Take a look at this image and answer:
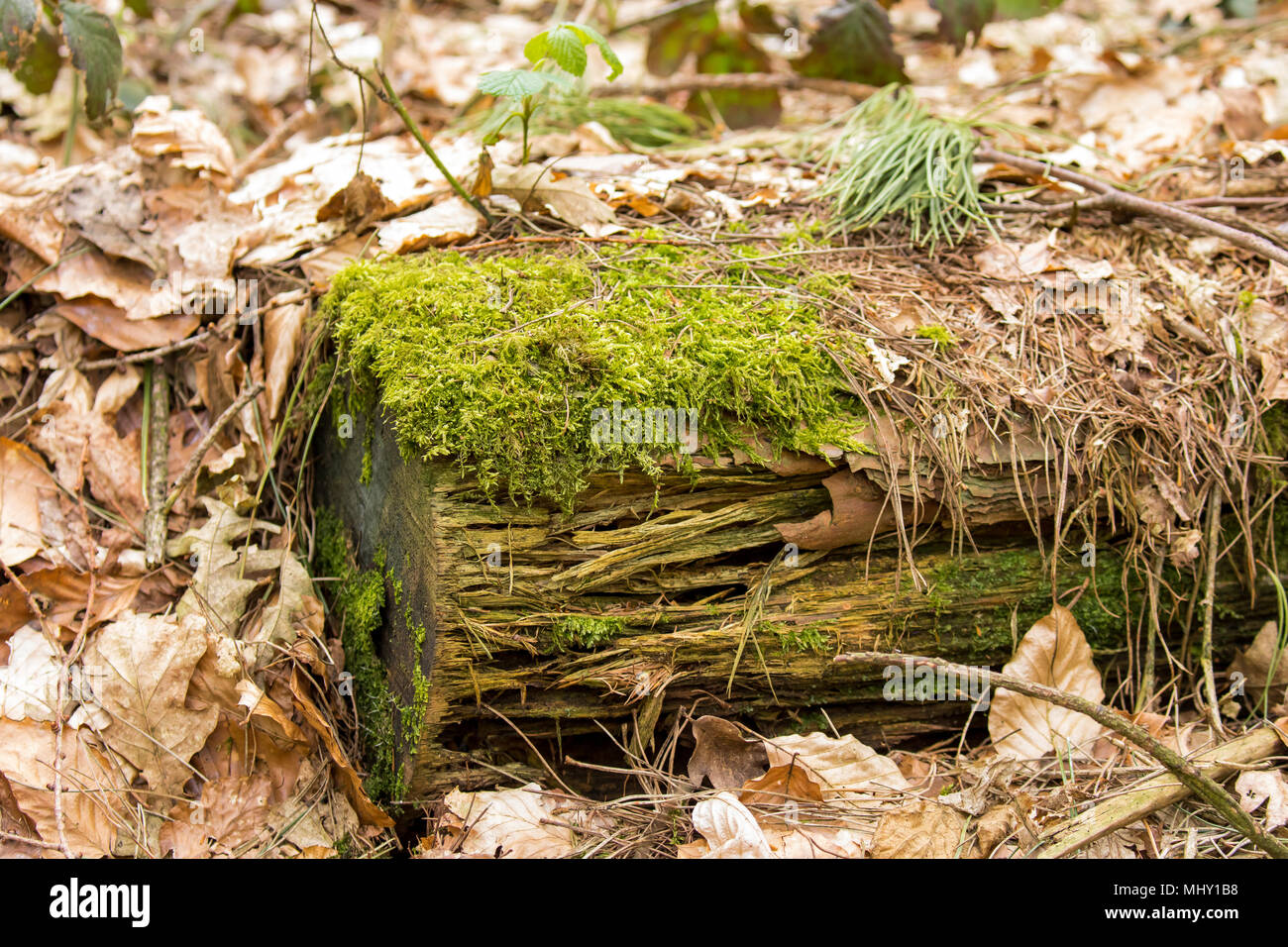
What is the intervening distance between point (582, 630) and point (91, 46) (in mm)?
2604

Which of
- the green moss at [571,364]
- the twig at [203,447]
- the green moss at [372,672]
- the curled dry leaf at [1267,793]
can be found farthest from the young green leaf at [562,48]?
the curled dry leaf at [1267,793]

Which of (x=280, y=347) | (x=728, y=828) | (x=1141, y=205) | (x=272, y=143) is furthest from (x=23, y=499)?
(x=1141, y=205)

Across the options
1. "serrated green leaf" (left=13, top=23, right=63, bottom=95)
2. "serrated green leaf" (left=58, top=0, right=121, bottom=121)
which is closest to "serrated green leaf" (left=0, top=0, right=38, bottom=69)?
"serrated green leaf" (left=58, top=0, right=121, bottom=121)

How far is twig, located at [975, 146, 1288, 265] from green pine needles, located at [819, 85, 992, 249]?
0.14 metres

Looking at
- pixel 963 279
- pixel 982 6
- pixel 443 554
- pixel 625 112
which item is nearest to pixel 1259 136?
pixel 982 6

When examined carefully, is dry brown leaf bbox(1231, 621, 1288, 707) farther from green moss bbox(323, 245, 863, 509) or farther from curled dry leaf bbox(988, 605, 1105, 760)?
green moss bbox(323, 245, 863, 509)

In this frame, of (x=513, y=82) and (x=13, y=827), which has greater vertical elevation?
(x=513, y=82)

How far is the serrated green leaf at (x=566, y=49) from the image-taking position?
2289mm

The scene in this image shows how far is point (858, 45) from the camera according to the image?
12.1 ft

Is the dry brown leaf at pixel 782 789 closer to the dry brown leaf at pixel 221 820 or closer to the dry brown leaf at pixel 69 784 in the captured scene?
the dry brown leaf at pixel 221 820

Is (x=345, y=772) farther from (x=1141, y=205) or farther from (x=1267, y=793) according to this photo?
(x=1141, y=205)

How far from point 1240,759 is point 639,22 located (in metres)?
3.85

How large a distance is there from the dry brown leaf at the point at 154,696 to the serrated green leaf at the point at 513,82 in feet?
4.98

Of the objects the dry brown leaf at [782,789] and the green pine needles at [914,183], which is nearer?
the dry brown leaf at [782,789]
